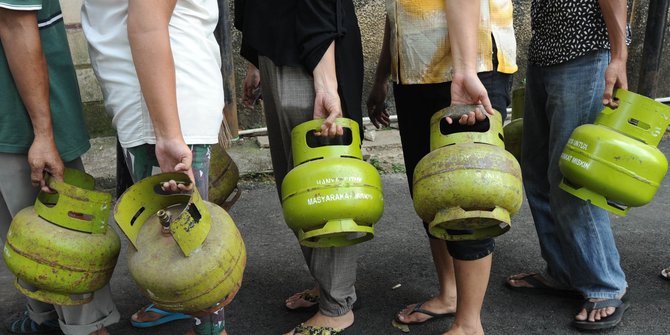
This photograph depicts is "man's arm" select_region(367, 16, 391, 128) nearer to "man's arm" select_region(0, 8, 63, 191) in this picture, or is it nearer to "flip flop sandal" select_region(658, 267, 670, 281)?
"man's arm" select_region(0, 8, 63, 191)

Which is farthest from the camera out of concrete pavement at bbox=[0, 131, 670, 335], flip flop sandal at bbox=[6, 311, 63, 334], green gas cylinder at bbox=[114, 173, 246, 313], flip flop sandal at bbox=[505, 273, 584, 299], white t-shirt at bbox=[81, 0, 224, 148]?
flip flop sandal at bbox=[505, 273, 584, 299]

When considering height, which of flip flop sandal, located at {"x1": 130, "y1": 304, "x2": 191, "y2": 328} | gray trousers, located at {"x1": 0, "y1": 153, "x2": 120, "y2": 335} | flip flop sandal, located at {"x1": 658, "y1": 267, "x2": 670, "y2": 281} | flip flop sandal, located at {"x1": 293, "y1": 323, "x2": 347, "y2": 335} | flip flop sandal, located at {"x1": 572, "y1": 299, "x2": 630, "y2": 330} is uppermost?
gray trousers, located at {"x1": 0, "y1": 153, "x2": 120, "y2": 335}

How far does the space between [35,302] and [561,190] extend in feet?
7.33

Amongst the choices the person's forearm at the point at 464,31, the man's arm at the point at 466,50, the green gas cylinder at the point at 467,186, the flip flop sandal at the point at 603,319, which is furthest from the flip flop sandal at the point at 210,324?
the flip flop sandal at the point at 603,319

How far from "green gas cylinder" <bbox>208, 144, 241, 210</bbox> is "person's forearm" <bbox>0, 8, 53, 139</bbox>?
26.2 inches

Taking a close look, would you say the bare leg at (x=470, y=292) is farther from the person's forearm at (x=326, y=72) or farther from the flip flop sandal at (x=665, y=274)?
the flip flop sandal at (x=665, y=274)

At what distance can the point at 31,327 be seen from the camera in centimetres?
287

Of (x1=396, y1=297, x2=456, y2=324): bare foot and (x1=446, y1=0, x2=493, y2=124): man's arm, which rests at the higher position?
(x1=446, y1=0, x2=493, y2=124): man's arm

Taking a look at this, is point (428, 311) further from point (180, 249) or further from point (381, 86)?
point (180, 249)

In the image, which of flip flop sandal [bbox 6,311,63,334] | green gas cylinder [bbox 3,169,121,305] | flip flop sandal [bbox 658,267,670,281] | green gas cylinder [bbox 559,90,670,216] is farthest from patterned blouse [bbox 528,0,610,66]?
flip flop sandal [bbox 6,311,63,334]

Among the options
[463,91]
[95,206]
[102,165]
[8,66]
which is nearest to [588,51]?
[463,91]

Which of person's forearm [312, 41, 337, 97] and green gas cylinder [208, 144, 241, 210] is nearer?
person's forearm [312, 41, 337, 97]

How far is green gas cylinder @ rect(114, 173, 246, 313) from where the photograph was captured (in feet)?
6.04

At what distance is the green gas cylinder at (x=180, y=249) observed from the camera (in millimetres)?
1842
